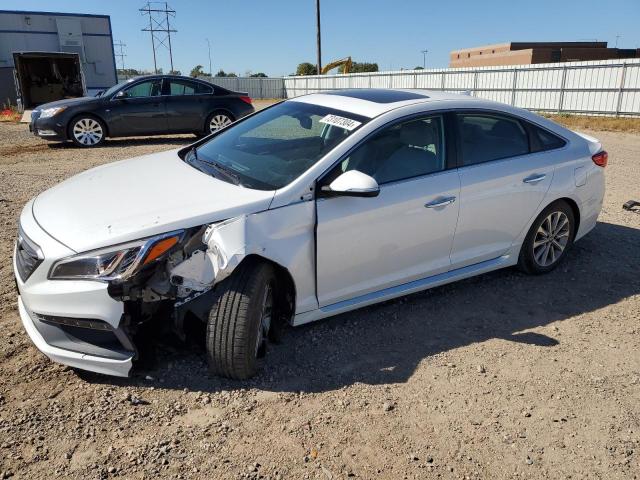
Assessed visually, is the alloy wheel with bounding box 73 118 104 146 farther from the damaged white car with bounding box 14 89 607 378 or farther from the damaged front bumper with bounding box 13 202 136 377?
the damaged front bumper with bounding box 13 202 136 377

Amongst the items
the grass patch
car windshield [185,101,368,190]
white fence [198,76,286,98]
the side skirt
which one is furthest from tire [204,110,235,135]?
white fence [198,76,286,98]

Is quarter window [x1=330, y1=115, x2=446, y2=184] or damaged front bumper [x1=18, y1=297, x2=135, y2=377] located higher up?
quarter window [x1=330, y1=115, x2=446, y2=184]

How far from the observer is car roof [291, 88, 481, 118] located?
381cm

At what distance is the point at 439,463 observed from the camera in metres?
2.59

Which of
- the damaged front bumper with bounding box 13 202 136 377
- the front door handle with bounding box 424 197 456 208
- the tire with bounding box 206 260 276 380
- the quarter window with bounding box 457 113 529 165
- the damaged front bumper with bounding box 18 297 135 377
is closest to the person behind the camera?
the damaged front bumper with bounding box 13 202 136 377

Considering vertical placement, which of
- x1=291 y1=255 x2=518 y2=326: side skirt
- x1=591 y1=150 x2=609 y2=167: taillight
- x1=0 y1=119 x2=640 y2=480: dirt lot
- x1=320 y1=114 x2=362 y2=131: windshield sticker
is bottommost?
x1=0 y1=119 x2=640 y2=480: dirt lot

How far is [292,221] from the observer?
315cm

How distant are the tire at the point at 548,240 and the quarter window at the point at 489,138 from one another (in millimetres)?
612

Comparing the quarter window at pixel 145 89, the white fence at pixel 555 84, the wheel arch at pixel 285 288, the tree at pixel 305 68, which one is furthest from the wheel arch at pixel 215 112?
the tree at pixel 305 68

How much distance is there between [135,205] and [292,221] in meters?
0.90

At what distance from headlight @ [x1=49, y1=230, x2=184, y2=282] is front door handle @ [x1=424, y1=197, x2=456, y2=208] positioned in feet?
6.16

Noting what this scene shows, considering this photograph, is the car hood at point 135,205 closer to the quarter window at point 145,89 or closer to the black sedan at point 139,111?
the black sedan at point 139,111

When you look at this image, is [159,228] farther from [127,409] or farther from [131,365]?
[127,409]

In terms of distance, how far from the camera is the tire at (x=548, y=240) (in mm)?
4504
